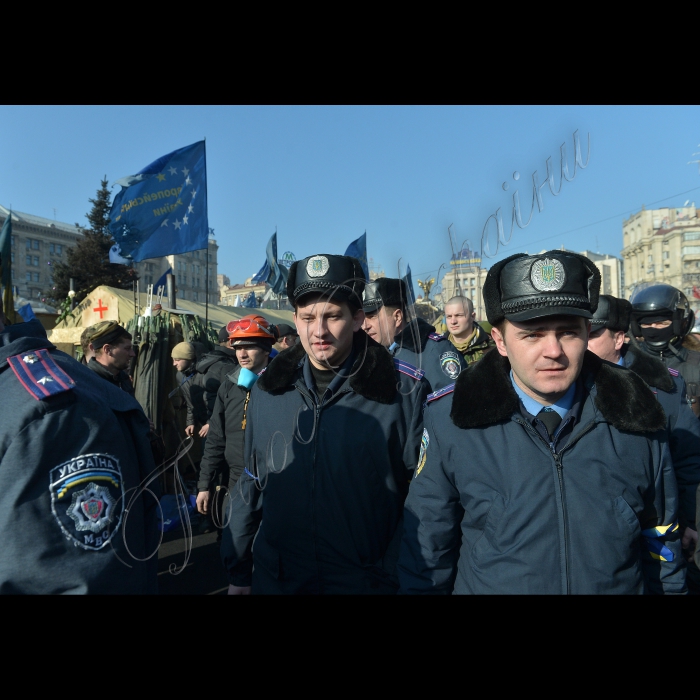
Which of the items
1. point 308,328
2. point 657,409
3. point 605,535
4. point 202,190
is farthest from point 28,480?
point 202,190

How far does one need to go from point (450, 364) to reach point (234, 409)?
1.76 meters

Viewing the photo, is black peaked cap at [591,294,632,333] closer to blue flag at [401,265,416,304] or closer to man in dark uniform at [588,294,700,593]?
man in dark uniform at [588,294,700,593]

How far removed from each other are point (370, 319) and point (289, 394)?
2097mm

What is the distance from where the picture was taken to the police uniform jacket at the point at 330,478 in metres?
2.41

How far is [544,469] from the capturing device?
5.98 ft

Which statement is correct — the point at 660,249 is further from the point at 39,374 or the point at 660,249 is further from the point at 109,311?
the point at 39,374

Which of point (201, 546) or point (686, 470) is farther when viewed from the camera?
point (201, 546)

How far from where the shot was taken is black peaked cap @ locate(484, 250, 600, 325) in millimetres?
1885

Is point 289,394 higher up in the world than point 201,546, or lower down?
higher up

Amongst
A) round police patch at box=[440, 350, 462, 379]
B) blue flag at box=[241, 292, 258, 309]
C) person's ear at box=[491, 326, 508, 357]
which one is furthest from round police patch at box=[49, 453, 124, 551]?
blue flag at box=[241, 292, 258, 309]

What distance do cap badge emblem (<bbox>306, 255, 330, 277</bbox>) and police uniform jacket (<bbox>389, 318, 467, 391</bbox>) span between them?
1887 mm

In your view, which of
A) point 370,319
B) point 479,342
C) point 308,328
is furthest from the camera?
point 479,342

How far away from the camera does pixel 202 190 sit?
844 centimetres

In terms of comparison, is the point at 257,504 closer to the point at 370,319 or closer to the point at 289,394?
the point at 289,394
